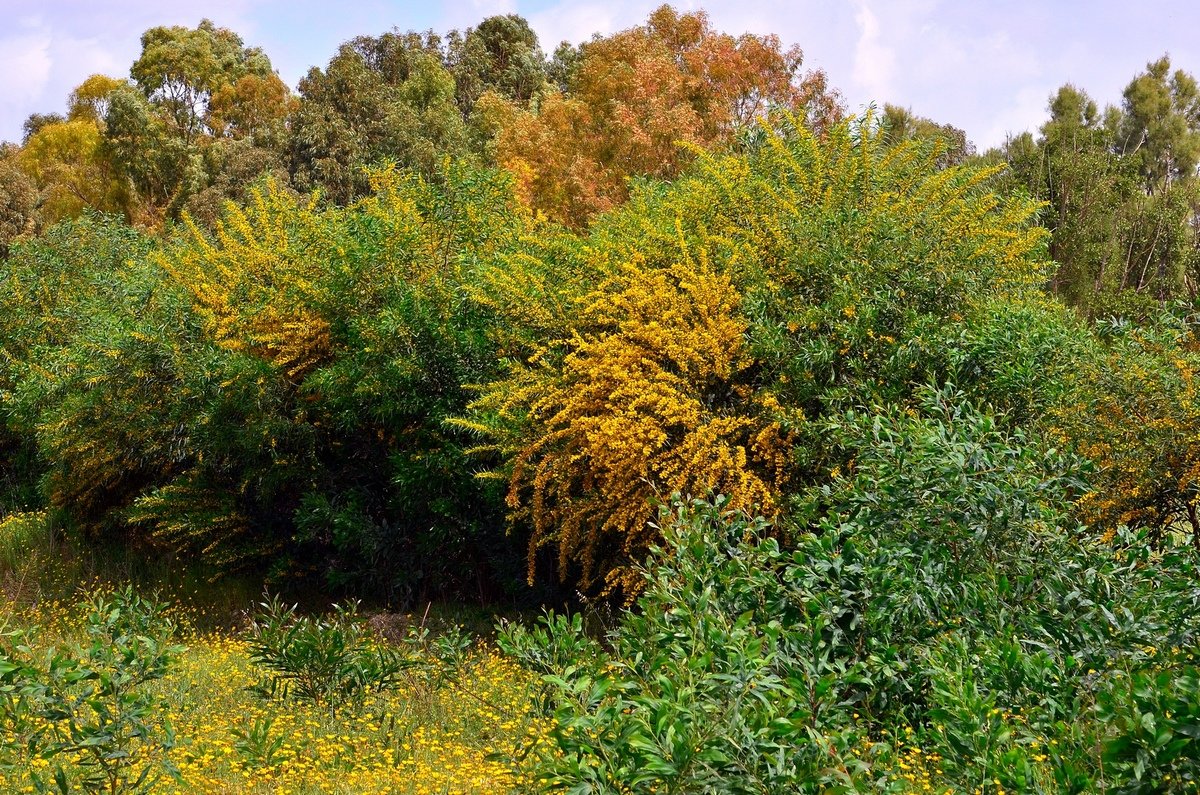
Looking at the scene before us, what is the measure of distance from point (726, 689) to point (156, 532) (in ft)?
37.2

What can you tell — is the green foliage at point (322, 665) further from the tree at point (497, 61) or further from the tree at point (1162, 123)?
the tree at point (497, 61)

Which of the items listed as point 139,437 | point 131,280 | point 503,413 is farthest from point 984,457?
point 131,280

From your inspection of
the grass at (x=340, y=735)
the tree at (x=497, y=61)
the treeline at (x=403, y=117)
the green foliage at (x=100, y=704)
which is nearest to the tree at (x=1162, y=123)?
the treeline at (x=403, y=117)

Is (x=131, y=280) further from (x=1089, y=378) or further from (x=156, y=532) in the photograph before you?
(x=1089, y=378)

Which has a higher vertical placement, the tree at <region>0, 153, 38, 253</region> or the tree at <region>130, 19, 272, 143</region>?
the tree at <region>130, 19, 272, 143</region>

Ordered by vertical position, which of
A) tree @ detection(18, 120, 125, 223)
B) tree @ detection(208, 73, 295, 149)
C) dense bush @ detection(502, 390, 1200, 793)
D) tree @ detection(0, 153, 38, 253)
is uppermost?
tree @ detection(208, 73, 295, 149)

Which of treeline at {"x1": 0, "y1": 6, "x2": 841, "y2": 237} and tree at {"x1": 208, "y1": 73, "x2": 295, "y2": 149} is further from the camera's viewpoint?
tree at {"x1": 208, "y1": 73, "x2": 295, "y2": 149}

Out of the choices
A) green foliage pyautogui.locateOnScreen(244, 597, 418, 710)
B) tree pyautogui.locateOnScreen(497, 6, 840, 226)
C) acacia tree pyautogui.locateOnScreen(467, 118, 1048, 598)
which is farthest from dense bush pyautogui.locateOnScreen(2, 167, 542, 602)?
tree pyautogui.locateOnScreen(497, 6, 840, 226)

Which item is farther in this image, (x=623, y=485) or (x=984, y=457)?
(x=623, y=485)

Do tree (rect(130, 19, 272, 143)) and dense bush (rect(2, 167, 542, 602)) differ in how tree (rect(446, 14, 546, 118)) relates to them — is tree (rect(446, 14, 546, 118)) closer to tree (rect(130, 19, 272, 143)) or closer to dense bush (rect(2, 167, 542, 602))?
tree (rect(130, 19, 272, 143))

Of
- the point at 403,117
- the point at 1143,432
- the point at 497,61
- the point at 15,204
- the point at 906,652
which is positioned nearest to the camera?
the point at 906,652

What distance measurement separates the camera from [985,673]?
4.66 metres

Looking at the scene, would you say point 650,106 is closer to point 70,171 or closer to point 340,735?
point 340,735

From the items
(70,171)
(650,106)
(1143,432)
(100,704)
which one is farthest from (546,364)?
(70,171)
